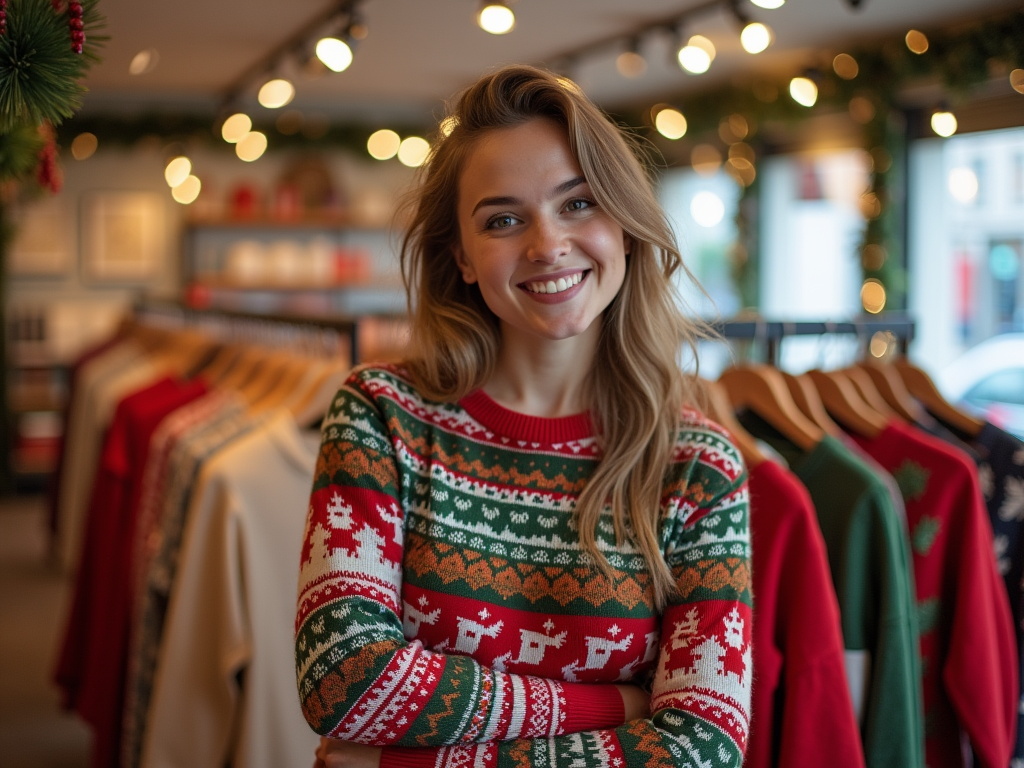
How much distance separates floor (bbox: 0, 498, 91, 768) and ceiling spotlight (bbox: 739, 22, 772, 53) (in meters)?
3.75

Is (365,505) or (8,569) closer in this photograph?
(365,505)

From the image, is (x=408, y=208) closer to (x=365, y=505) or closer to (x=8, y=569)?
(x=365, y=505)

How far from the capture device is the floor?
3627 mm

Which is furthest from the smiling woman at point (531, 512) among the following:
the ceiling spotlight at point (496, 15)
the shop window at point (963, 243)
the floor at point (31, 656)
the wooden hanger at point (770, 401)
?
the shop window at point (963, 243)

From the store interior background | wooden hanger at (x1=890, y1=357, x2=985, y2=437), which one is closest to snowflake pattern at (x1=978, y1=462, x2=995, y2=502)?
wooden hanger at (x1=890, y1=357, x2=985, y2=437)

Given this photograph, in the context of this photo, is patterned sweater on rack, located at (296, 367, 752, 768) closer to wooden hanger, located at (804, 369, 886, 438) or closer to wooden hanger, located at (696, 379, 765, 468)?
wooden hanger, located at (696, 379, 765, 468)

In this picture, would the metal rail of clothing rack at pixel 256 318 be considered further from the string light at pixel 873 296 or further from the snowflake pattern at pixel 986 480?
the string light at pixel 873 296

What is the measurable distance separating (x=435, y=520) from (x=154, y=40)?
5.35 m

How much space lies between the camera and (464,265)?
1518 millimetres

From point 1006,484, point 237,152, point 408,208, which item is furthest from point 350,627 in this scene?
point 237,152

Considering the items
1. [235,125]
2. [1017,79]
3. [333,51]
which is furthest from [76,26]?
[235,125]

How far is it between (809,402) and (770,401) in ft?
0.32

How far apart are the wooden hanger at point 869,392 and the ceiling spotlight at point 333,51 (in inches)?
96.7

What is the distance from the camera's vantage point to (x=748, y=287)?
23.0 ft
